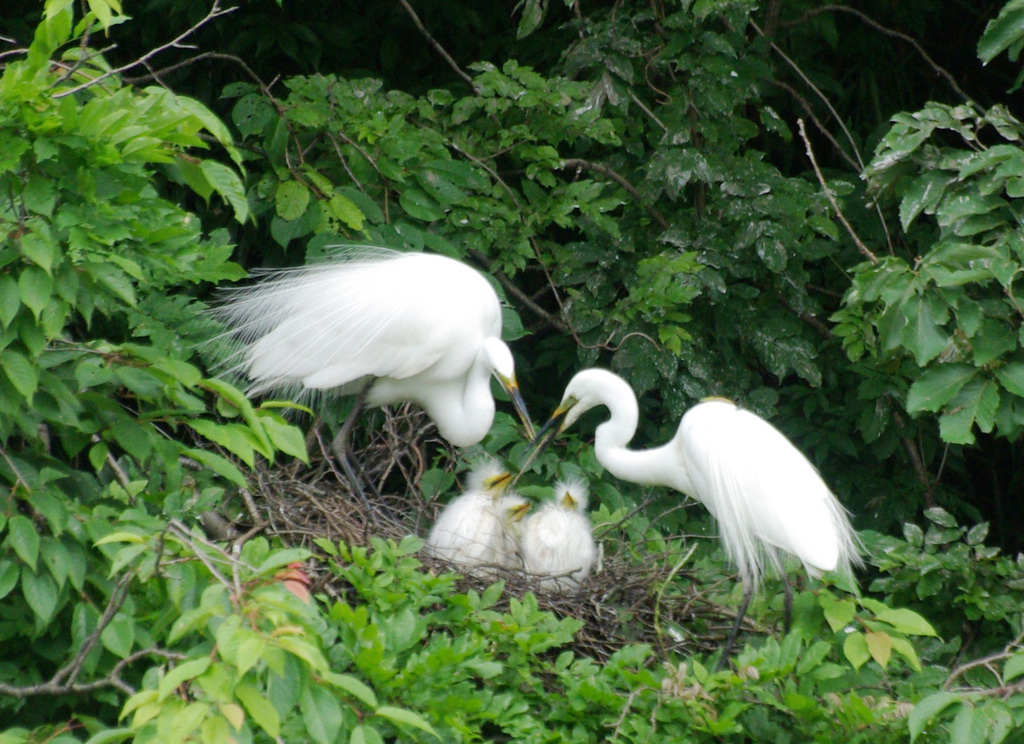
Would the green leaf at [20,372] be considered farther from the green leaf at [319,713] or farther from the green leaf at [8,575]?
the green leaf at [319,713]

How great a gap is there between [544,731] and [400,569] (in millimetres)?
470

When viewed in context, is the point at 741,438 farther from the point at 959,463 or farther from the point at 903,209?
the point at 959,463

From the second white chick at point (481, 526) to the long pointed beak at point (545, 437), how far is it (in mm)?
82

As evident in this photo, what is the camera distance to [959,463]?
14.9ft

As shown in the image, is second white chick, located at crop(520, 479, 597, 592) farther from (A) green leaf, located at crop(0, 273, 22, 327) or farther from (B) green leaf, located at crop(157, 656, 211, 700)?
(B) green leaf, located at crop(157, 656, 211, 700)

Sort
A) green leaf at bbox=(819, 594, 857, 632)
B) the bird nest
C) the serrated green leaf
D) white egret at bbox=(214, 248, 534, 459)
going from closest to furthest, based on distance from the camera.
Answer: the serrated green leaf, green leaf at bbox=(819, 594, 857, 632), the bird nest, white egret at bbox=(214, 248, 534, 459)

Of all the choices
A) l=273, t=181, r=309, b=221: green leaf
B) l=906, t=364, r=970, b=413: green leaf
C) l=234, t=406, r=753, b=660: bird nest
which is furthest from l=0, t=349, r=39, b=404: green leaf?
l=273, t=181, r=309, b=221: green leaf

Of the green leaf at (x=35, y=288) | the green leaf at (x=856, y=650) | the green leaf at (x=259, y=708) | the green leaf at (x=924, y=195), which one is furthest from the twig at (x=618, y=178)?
the green leaf at (x=259, y=708)

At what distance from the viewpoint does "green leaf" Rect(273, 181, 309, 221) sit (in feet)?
11.7

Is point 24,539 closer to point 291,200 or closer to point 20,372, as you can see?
point 20,372

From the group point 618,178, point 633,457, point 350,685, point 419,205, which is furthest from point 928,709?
point 618,178

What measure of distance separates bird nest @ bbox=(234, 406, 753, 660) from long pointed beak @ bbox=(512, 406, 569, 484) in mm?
310

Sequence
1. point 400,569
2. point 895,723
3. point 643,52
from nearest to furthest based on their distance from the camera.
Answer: point 895,723 < point 400,569 < point 643,52

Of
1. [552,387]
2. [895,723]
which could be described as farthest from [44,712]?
[552,387]
